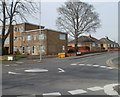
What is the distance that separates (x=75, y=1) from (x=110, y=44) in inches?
1575

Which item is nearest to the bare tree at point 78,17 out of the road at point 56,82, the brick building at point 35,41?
the brick building at point 35,41

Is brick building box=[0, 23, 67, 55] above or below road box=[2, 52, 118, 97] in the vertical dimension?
above

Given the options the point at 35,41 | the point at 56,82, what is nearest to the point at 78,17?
the point at 35,41

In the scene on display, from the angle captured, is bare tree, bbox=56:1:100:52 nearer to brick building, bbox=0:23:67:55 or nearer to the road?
brick building, bbox=0:23:67:55

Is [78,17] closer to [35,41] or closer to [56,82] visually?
[35,41]

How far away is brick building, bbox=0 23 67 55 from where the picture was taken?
37.0 metres

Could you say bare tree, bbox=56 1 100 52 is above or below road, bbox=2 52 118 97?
above

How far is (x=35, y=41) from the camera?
39.0m

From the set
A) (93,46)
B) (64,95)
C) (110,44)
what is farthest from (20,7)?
(110,44)

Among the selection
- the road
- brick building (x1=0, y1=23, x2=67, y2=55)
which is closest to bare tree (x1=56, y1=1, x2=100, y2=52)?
brick building (x1=0, y1=23, x2=67, y2=55)

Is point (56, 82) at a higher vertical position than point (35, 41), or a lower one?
lower

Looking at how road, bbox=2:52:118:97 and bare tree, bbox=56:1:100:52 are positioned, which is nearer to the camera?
road, bbox=2:52:118:97

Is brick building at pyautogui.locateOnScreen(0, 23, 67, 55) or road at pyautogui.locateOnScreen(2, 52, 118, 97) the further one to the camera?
brick building at pyautogui.locateOnScreen(0, 23, 67, 55)

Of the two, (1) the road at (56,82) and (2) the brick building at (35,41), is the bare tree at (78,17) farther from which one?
(1) the road at (56,82)
